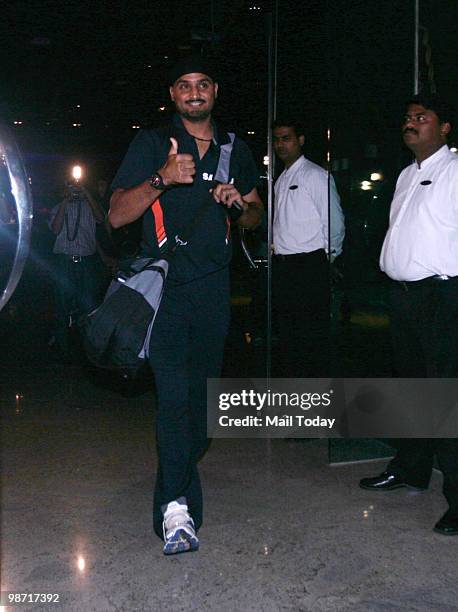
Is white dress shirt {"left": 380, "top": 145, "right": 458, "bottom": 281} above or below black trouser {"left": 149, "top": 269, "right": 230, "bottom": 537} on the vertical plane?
above

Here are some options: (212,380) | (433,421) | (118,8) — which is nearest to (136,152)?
(212,380)

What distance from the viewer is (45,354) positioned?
8.12m

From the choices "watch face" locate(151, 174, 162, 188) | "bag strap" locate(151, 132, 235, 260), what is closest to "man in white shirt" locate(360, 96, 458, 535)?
"bag strap" locate(151, 132, 235, 260)

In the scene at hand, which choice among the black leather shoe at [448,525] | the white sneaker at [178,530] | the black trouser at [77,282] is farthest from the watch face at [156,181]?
the black trouser at [77,282]

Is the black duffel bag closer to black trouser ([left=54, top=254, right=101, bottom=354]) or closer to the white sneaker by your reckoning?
the white sneaker

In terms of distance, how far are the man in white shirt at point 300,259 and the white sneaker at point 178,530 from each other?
211 centimetres

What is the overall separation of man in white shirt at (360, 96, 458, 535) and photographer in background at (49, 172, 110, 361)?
13.8ft

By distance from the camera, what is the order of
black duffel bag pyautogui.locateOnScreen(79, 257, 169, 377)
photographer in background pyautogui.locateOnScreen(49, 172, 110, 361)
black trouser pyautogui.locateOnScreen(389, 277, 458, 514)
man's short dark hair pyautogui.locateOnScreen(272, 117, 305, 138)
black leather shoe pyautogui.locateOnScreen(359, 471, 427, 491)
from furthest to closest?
photographer in background pyautogui.locateOnScreen(49, 172, 110, 361) < man's short dark hair pyautogui.locateOnScreen(272, 117, 305, 138) < black leather shoe pyautogui.locateOnScreen(359, 471, 427, 491) < black trouser pyautogui.locateOnScreen(389, 277, 458, 514) < black duffel bag pyautogui.locateOnScreen(79, 257, 169, 377)

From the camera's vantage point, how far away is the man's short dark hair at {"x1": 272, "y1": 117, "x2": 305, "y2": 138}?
5.11 m

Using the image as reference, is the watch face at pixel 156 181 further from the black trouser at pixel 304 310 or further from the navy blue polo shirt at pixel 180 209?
the black trouser at pixel 304 310

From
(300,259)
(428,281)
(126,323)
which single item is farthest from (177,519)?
(300,259)

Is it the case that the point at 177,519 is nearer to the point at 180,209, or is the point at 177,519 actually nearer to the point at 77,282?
the point at 180,209

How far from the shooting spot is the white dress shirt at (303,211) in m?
4.94

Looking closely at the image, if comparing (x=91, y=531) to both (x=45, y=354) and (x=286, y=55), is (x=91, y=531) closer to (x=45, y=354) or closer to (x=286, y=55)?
(x=45, y=354)
